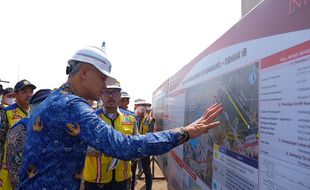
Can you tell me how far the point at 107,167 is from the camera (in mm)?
4473

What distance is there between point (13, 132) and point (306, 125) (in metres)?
2.50

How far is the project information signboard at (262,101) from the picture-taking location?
1.75 m

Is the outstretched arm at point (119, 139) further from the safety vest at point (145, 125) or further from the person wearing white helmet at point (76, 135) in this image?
the safety vest at point (145, 125)

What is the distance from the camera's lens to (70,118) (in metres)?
2.09

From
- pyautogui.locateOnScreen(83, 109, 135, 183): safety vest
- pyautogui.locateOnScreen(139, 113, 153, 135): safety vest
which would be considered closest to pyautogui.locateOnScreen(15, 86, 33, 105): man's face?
pyautogui.locateOnScreen(83, 109, 135, 183): safety vest

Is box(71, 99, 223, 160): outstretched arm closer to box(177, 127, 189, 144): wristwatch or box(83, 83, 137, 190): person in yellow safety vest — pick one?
box(177, 127, 189, 144): wristwatch

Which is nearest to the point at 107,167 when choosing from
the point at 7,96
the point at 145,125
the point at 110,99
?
the point at 110,99

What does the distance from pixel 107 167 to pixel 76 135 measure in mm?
2461

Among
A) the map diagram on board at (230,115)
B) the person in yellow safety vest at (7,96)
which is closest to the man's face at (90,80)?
the map diagram on board at (230,115)

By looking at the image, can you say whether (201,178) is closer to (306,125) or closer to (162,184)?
(306,125)

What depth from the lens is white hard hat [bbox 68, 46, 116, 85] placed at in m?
2.30

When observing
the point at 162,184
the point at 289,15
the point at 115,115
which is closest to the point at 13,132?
the point at 115,115

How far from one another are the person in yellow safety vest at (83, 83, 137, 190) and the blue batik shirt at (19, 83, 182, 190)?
2165mm

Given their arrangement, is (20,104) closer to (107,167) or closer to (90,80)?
(107,167)
